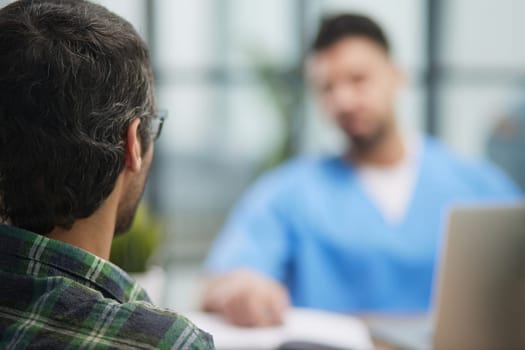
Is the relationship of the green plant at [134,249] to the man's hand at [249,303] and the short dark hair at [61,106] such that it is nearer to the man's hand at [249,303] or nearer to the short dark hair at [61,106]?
the man's hand at [249,303]

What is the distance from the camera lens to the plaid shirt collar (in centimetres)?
67

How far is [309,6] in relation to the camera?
15.1 ft

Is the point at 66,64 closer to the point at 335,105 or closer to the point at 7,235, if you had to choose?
the point at 7,235

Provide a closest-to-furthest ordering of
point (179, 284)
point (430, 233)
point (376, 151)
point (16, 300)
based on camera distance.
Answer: point (16, 300) < point (430, 233) < point (376, 151) < point (179, 284)

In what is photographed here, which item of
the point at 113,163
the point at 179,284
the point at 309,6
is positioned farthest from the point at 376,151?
the point at 309,6

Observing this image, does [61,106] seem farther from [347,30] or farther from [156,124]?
[347,30]

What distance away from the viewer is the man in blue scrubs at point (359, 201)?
5.96 feet

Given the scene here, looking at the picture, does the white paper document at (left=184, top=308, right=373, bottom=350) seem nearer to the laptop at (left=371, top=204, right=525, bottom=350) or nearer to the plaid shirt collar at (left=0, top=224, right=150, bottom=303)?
the laptop at (left=371, top=204, right=525, bottom=350)

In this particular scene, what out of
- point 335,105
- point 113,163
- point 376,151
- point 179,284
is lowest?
point 179,284

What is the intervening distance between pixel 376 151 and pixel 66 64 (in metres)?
1.36

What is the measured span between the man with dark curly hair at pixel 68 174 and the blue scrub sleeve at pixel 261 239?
0.89 metres

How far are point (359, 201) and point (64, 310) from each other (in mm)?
1282

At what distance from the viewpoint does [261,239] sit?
1.76 meters

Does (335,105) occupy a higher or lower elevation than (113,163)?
lower
